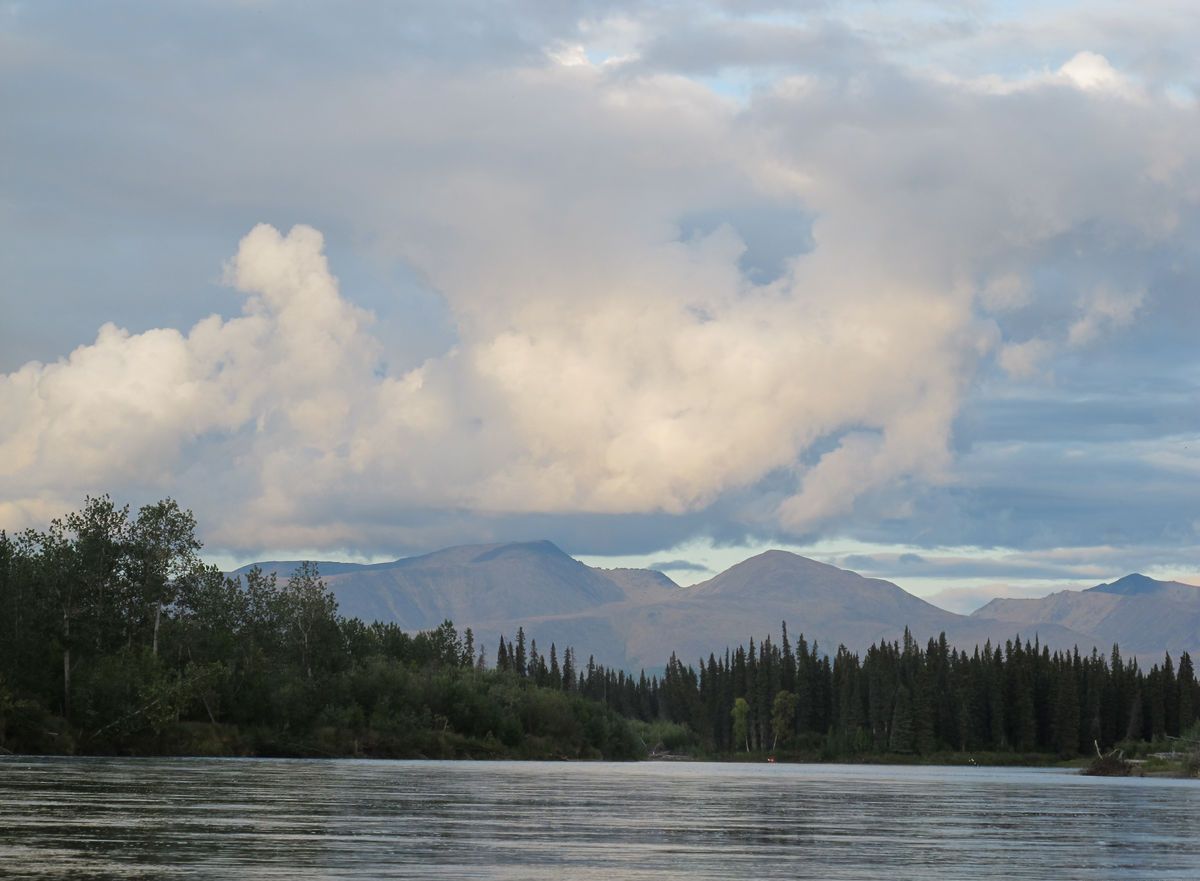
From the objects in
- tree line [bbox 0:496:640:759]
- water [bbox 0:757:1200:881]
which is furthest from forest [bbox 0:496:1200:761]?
water [bbox 0:757:1200:881]

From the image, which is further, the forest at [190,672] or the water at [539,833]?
the forest at [190,672]

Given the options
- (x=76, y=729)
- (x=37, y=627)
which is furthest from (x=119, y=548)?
(x=76, y=729)

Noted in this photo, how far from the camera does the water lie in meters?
35.4

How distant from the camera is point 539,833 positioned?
1854 inches

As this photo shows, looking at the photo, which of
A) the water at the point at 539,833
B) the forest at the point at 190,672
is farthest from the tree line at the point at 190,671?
the water at the point at 539,833

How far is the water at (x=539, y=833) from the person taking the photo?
116 feet

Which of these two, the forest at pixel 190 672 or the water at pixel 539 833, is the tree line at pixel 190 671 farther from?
the water at pixel 539 833

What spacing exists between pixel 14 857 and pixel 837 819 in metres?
34.0

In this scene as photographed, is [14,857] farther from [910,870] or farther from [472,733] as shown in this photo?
[472,733]

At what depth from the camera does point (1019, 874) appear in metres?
37.2

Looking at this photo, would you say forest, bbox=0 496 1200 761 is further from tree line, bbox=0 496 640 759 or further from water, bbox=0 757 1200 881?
water, bbox=0 757 1200 881

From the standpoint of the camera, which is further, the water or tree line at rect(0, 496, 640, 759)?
tree line at rect(0, 496, 640, 759)

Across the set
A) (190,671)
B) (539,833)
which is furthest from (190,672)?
(539,833)

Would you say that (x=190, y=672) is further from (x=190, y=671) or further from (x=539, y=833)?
(x=539, y=833)
